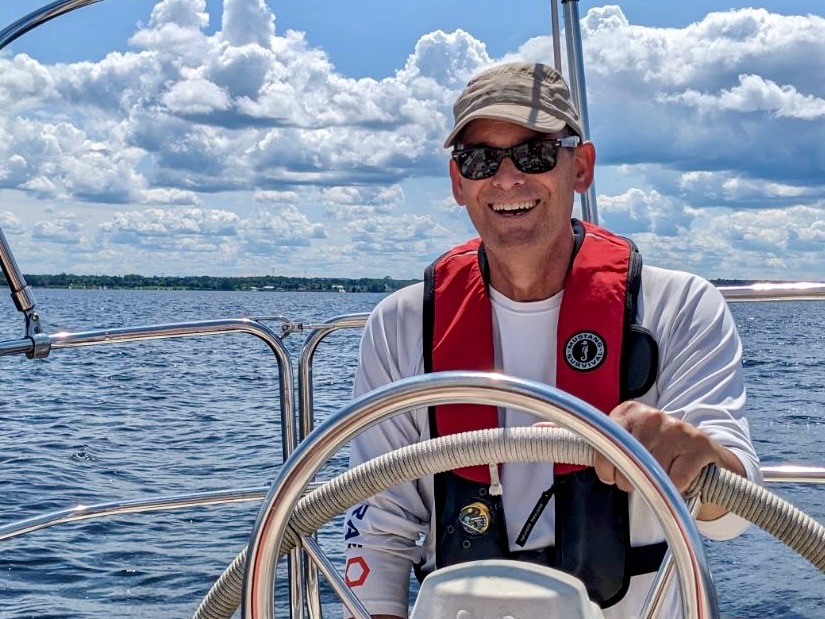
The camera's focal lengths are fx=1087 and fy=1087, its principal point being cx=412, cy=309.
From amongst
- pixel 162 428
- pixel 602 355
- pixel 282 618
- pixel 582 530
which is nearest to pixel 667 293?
pixel 602 355

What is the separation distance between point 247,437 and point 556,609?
11.0 meters

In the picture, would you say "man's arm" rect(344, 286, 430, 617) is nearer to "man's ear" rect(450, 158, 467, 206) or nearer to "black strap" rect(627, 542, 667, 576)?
"man's ear" rect(450, 158, 467, 206)

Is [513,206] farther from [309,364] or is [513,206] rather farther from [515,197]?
[309,364]

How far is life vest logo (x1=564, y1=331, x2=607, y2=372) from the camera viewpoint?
1733 mm

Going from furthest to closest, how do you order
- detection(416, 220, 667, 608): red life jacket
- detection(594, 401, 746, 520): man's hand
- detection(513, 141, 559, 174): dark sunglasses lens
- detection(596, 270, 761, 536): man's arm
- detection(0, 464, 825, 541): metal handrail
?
detection(0, 464, 825, 541): metal handrail
detection(513, 141, 559, 174): dark sunglasses lens
detection(416, 220, 667, 608): red life jacket
detection(596, 270, 761, 536): man's arm
detection(594, 401, 746, 520): man's hand

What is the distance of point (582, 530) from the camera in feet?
5.38

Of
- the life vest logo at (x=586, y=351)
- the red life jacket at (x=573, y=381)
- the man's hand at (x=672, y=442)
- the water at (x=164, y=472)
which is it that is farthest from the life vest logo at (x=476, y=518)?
the water at (x=164, y=472)

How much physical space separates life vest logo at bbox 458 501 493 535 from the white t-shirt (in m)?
0.07

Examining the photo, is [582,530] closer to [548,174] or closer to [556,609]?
[548,174]

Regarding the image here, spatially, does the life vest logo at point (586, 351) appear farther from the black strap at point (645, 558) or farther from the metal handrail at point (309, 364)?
the metal handrail at point (309, 364)

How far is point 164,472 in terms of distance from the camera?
377 inches

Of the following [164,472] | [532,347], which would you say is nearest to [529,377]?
[532,347]

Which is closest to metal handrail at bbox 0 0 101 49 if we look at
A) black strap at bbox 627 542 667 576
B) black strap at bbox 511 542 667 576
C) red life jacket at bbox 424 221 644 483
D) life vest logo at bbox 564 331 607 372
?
red life jacket at bbox 424 221 644 483

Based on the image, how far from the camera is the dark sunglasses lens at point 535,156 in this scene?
177 cm
